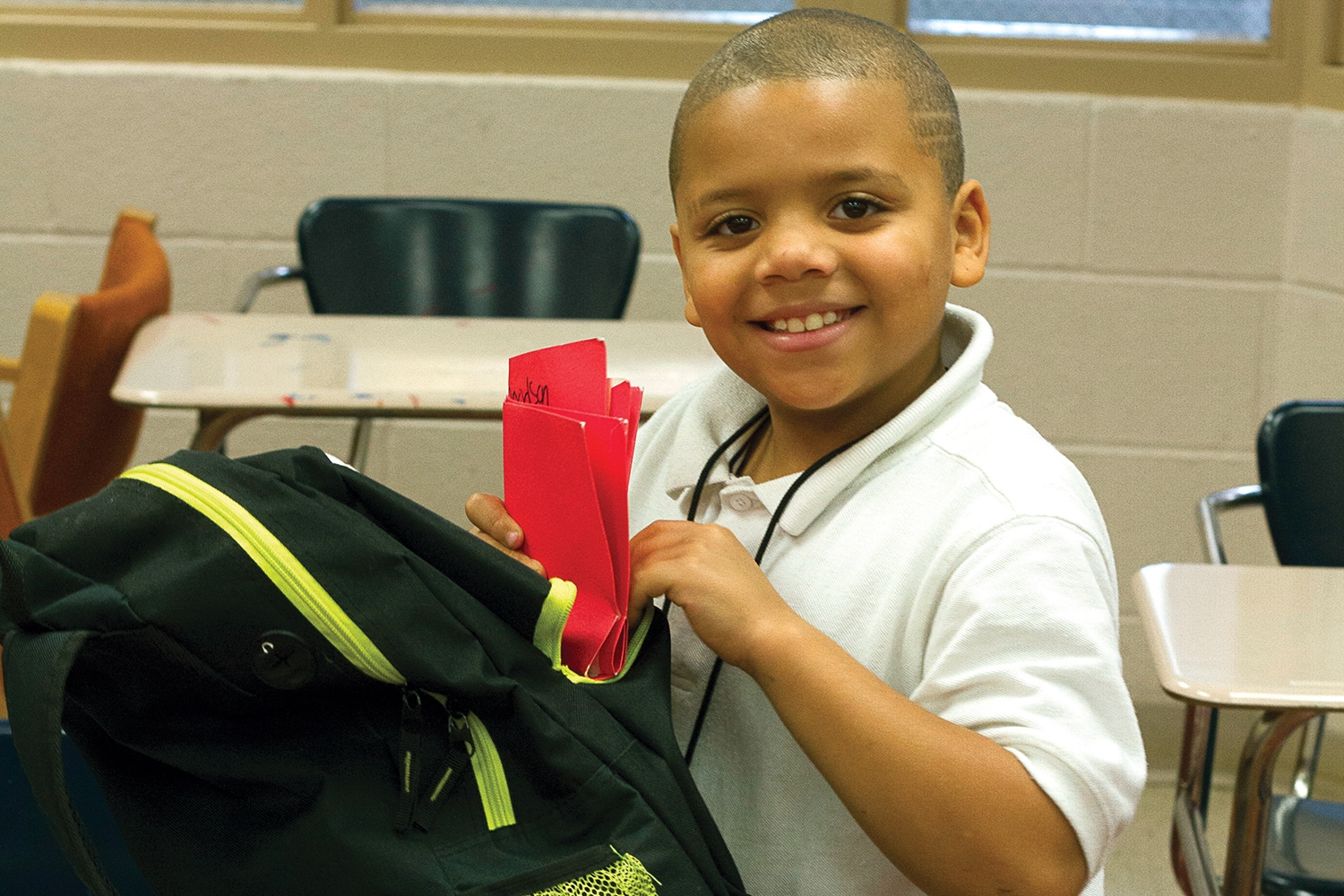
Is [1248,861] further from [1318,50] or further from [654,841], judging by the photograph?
[1318,50]

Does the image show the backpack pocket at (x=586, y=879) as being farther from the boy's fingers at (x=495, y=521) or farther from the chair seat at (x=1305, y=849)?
the chair seat at (x=1305, y=849)

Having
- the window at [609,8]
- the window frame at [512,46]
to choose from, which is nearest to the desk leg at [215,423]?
the window frame at [512,46]

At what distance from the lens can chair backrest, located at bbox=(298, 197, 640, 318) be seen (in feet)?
8.14

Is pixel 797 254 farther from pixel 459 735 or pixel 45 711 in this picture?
pixel 45 711

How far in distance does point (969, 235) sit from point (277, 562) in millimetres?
518

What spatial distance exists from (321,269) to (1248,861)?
72.9 inches

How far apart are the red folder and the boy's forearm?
103 millimetres

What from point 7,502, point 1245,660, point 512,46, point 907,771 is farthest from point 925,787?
point 512,46

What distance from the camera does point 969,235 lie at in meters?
0.90

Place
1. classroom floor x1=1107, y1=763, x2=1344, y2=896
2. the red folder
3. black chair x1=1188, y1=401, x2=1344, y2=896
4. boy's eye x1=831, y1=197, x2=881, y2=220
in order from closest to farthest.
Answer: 1. the red folder
2. boy's eye x1=831, y1=197, x2=881, y2=220
3. black chair x1=1188, y1=401, x2=1344, y2=896
4. classroom floor x1=1107, y1=763, x2=1344, y2=896

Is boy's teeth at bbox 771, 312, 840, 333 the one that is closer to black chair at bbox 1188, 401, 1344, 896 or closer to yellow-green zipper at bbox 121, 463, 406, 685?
yellow-green zipper at bbox 121, 463, 406, 685

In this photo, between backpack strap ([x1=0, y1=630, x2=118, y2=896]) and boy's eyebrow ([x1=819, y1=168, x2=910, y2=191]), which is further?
boy's eyebrow ([x1=819, y1=168, x2=910, y2=191])

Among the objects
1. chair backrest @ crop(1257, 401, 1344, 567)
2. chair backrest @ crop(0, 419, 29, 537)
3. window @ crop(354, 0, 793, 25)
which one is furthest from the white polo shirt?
window @ crop(354, 0, 793, 25)

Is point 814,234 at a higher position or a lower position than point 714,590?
higher
